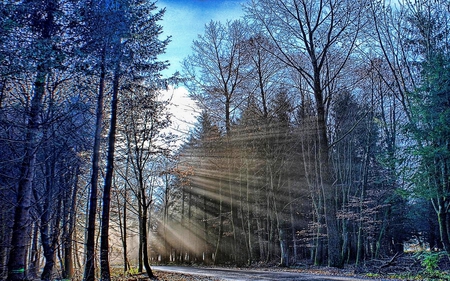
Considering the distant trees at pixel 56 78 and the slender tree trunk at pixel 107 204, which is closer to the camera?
the distant trees at pixel 56 78

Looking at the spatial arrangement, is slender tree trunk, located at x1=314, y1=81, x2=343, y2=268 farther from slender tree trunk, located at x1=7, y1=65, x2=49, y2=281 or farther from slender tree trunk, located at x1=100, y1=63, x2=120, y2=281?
slender tree trunk, located at x1=7, y1=65, x2=49, y2=281

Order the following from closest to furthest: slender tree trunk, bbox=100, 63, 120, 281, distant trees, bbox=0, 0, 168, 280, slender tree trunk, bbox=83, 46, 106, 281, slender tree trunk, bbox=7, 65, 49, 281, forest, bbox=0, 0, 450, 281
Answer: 1. distant trees, bbox=0, 0, 168, 280
2. slender tree trunk, bbox=7, 65, 49, 281
3. forest, bbox=0, 0, 450, 281
4. slender tree trunk, bbox=83, 46, 106, 281
5. slender tree trunk, bbox=100, 63, 120, 281

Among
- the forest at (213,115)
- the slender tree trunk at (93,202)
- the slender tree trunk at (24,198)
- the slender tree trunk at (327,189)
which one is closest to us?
the slender tree trunk at (24,198)

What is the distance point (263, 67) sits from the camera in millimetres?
18250

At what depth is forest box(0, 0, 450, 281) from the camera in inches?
294

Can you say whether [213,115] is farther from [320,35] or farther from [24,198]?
[24,198]

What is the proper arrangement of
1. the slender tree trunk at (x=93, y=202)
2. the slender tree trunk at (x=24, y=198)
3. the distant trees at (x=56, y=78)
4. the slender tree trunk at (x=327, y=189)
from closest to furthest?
the distant trees at (x=56, y=78)
the slender tree trunk at (x=24, y=198)
the slender tree trunk at (x=93, y=202)
the slender tree trunk at (x=327, y=189)

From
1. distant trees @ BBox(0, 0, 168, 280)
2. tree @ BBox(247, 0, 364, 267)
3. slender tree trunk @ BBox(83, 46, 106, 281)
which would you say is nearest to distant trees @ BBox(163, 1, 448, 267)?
tree @ BBox(247, 0, 364, 267)

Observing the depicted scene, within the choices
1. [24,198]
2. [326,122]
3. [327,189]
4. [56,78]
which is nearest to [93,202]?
[24,198]

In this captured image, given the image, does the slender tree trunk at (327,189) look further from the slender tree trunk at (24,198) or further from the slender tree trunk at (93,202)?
the slender tree trunk at (24,198)

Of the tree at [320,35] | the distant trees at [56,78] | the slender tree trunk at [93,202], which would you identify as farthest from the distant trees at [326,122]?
the slender tree trunk at [93,202]

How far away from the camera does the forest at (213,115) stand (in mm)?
7469

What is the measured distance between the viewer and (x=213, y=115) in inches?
765

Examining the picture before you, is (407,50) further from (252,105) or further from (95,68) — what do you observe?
(95,68)
